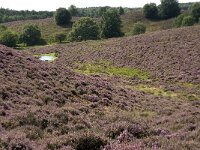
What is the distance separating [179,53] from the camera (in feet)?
217

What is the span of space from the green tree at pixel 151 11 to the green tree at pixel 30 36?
6008cm

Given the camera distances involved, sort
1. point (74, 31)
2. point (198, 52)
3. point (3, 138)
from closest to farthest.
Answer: point (3, 138)
point (198, 52)
point (74, 31)

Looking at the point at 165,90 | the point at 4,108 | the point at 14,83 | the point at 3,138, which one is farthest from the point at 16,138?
the point at 165,90

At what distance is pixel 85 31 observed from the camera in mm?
125062

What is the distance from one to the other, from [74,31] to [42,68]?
94849 mm

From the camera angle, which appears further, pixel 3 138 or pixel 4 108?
pixel 4 108

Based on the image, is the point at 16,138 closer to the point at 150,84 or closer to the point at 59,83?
the point at 59,83

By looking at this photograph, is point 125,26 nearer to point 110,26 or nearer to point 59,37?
point 110,26

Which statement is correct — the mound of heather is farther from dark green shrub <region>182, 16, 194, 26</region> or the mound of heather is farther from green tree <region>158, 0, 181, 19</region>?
green tree <region>158, 0, 181, 19</region>

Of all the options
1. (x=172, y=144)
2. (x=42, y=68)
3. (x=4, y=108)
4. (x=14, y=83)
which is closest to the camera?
Result: (x=172, y=144)

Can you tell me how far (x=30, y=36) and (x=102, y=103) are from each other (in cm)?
10226

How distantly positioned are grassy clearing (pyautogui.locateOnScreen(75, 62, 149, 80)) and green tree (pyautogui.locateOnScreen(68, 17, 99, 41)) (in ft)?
200

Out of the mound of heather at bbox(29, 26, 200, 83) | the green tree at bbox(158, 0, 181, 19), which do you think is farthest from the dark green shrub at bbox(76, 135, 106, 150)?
the green tree at bbox(158, 0, 181, 19)

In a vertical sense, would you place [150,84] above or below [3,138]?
below
